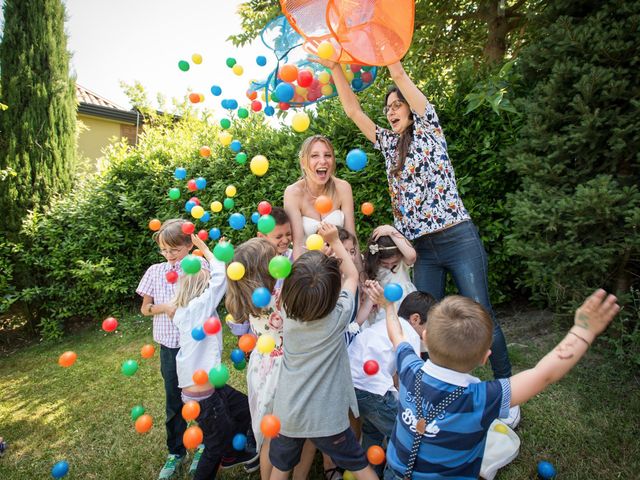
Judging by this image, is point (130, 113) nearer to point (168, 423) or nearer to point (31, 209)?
point (31, 209)

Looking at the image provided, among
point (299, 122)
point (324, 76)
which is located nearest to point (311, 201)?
point (299, 122)

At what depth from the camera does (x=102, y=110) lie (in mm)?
13828

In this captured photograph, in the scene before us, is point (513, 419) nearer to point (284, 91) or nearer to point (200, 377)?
point (200, 377)

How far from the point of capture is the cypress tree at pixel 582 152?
2711mm

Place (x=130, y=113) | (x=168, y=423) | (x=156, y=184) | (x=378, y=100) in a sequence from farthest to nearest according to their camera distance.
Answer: (x=130, y=113) → (x=156, y=184) → (x=378, y=100) → (x=168, y=423)

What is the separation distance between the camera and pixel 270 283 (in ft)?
7.96

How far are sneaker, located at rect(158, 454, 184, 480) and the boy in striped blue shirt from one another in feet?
5.72

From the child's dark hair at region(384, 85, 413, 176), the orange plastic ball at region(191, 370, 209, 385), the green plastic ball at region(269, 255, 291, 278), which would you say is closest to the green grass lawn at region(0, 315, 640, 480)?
the orange plastic ball at region(191, 370, 209, 385)

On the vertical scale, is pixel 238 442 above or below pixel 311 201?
below

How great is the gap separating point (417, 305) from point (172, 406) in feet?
5.93

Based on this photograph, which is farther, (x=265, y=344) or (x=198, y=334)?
(x=198, y=334)

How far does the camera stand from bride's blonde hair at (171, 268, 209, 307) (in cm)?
262

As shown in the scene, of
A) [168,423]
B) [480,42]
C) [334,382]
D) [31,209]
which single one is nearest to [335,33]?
[334,382]

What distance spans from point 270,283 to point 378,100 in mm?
2924
